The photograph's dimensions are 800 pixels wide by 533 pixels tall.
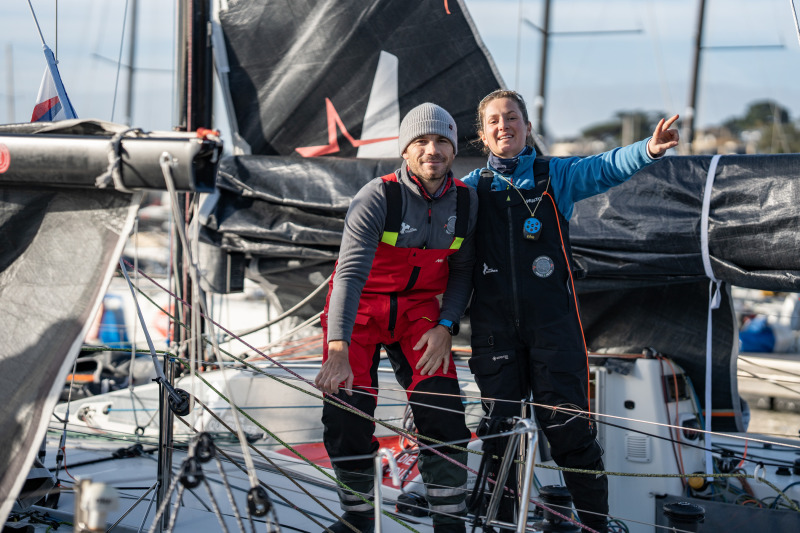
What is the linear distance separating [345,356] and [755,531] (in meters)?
1.43

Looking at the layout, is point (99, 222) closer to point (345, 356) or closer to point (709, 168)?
point (345, 356)

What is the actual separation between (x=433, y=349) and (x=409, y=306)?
157mm

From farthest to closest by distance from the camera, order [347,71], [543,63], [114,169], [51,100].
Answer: [543,63] < [347,71] < [51,100] < [114,169]

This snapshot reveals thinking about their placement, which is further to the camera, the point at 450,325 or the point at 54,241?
the point at 450,325

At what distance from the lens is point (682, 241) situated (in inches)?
117

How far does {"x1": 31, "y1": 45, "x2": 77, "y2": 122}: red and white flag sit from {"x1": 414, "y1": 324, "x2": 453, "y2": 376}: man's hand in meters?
1.90

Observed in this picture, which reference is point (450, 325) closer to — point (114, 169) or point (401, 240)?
point (401, 240)

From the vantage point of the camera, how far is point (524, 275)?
2377mm

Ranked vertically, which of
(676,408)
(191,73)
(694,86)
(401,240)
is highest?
(694,86)

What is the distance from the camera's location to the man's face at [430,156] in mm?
2320

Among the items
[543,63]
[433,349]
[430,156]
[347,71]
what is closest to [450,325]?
[433,349]

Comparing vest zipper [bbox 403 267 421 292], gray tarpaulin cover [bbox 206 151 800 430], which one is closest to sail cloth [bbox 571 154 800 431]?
gray tarpaulin cover [bbox 206 151 800 430]

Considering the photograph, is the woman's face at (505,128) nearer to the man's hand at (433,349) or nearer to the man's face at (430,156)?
the man's face at (430,156)

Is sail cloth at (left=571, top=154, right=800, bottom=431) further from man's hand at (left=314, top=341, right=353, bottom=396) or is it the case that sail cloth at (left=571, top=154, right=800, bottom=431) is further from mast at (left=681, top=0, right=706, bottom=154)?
mast at (left=681, top=0, right=706, bottom=154)
